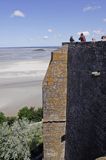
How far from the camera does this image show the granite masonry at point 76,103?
34.4ft

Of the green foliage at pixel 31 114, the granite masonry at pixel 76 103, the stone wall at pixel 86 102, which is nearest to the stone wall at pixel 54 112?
the granite masonry at pixel 76 103

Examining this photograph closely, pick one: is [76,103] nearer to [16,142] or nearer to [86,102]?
[86,102]

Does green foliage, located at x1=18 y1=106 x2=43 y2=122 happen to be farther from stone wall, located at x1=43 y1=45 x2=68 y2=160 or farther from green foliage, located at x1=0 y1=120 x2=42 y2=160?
stone wall, located at x1=43 y1=45 x2=68 y2=160

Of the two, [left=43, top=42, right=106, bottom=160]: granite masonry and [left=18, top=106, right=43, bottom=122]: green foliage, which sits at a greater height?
[left=43, top=42, right=106, bottom=160]: granite masonry

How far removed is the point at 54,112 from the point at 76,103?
249cm

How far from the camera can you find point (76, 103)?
43.2 feet

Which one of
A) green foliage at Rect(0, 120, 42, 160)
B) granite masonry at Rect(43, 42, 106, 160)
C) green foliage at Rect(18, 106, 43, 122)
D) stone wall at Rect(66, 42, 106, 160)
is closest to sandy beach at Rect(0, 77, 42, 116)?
green foliage at Rect(18, 106, 43, 122)

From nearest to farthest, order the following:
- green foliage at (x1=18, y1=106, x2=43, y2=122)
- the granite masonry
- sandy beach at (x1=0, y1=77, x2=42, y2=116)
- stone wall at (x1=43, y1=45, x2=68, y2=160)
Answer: the granite masonry < stone wall at (x1=43, y1=45, x2=68, y2=160) < green foliage at (x1=18, y1=106, x2=43, y2=122) < sandy beach at (x1=0, y1=77, x2=42, y2=116)

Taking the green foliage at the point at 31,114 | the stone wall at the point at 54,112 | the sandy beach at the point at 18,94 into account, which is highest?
the stone wall at the point at 54,112

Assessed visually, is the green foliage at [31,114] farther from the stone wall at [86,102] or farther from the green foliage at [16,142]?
the stone wall at [86,102]

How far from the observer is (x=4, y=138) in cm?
2094

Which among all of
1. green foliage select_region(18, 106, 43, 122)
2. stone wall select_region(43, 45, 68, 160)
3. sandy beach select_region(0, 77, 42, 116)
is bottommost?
sandy beach select_region(0, 77, 42, 116)

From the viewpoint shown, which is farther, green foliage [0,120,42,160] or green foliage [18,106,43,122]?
green foliage [18,106,43,122]

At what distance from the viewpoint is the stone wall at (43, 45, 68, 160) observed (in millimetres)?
15328
